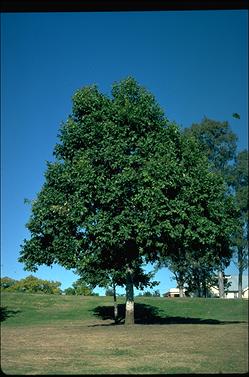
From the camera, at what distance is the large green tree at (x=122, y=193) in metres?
29.2

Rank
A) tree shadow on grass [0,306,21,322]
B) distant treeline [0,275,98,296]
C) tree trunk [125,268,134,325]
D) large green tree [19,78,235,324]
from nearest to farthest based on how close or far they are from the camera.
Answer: large green tree [19,78,235,324] < tree trunk [125,268,134,325] < tree shadow on grass [0,306,21,322] < distant treeline [0,275,98,296]

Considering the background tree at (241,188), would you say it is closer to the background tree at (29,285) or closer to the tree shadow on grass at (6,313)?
the tree shadow on grass at (6,313)

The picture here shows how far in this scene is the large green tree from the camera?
2920 cm

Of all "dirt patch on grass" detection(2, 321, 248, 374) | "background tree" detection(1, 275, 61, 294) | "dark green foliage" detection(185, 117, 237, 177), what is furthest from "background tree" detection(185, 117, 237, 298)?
"background tree" detection(1, 275, 61, 294)

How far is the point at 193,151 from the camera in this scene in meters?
33.6

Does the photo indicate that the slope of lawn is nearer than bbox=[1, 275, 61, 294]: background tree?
Yes

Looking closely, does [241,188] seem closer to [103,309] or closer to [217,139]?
[217,139]

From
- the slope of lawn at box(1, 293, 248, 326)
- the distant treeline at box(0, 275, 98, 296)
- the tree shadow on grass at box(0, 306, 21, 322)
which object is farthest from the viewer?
the distant treeline at box(0, 275, 98, 296)

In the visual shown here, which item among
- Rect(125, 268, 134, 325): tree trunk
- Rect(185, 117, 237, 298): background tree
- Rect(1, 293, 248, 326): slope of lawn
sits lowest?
Rect(1, 293, 248, 326): slope of lawn

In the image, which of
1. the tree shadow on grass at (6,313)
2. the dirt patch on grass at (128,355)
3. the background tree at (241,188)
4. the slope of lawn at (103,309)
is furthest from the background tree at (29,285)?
the dirt patch on grass at (128,355)

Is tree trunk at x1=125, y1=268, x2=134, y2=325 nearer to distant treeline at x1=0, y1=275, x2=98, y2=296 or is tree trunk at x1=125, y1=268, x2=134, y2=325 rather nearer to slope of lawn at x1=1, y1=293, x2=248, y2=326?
slope of lawn at x1=1, y1=293, x2=248, y2=326

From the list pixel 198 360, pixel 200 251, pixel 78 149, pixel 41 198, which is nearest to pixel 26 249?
pixel 41 198

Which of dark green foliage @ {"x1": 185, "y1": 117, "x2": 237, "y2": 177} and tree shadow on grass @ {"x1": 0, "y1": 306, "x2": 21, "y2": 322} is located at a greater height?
dark green foliage @ {"x1": 185, "y1": 117, "x2": 237, "y2": 177}

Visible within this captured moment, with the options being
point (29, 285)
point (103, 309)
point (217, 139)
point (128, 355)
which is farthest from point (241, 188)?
point (29, 285)
